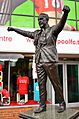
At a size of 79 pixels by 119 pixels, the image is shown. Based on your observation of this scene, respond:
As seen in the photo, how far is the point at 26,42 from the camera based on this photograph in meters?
Answer: 8.64

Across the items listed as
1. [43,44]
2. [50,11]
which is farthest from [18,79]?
[43,44]

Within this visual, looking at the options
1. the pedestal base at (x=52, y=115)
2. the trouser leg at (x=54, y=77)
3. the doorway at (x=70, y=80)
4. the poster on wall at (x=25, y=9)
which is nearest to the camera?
the pedestal base at (x=52, y=115)

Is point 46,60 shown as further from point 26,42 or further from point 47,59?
point 26,42

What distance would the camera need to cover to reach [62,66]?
10.4 meters

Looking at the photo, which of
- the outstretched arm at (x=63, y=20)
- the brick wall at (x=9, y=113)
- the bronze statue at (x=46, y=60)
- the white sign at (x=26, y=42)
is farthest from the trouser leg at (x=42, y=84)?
the white sign at (x=26, y=42)

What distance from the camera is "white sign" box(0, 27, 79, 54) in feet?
27.3

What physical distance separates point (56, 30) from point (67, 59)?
700 cm

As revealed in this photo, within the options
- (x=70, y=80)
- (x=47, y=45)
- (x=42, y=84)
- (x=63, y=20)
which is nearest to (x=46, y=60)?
(x=47, y=45)

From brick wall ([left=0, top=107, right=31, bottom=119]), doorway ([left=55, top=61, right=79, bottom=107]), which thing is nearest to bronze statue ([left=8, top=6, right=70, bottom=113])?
brick wall ([left=0, top=107, right=31, bottom=119])

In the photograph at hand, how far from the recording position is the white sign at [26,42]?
8312 mm

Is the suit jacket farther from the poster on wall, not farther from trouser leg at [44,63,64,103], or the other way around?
the poster on wall

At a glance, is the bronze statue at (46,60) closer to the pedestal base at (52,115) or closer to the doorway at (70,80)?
the pedestal base at (52,115)

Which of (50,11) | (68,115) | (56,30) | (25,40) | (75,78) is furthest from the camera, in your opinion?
(75,78)

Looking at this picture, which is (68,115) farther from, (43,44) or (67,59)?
(67,59)
